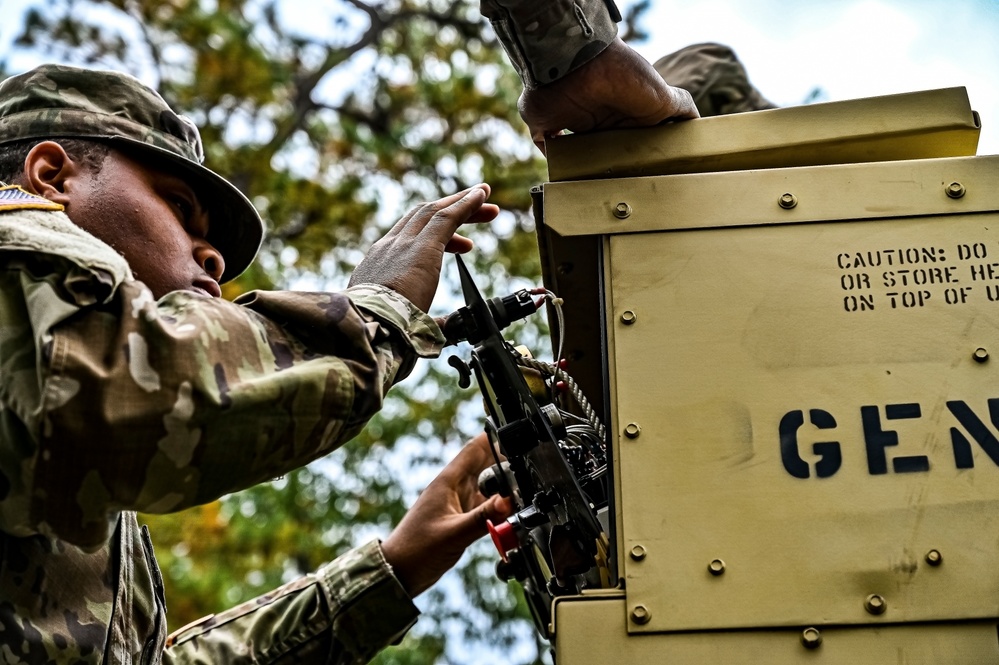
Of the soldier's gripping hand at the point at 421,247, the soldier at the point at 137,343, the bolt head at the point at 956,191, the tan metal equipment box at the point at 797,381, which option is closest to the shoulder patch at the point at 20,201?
the soldier at the point at 137,343

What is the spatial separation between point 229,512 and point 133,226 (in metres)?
7.72

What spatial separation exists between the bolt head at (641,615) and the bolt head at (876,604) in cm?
35

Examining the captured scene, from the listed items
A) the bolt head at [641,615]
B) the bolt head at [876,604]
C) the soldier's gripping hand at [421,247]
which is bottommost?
the bolt head at [641,615]

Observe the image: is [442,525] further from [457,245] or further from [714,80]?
[714,80]

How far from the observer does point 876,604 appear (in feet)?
6.29

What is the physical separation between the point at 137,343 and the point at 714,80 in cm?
352

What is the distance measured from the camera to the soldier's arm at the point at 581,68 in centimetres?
235

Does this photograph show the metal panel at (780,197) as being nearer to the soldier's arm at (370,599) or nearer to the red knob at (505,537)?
the red knob at (505,537)

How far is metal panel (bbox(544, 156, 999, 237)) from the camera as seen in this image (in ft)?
7.18

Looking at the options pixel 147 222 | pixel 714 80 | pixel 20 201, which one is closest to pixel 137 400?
pixel 20 201

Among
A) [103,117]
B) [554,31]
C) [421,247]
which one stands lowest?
[421,247]

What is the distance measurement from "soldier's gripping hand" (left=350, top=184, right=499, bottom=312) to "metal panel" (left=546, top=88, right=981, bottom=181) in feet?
0.64

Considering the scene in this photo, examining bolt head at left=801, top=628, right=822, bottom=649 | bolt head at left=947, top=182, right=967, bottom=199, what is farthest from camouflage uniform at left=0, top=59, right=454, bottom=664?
bolt head at left=947, top=182, right=967, bottom=199

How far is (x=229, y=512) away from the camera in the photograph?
962 centimetres
